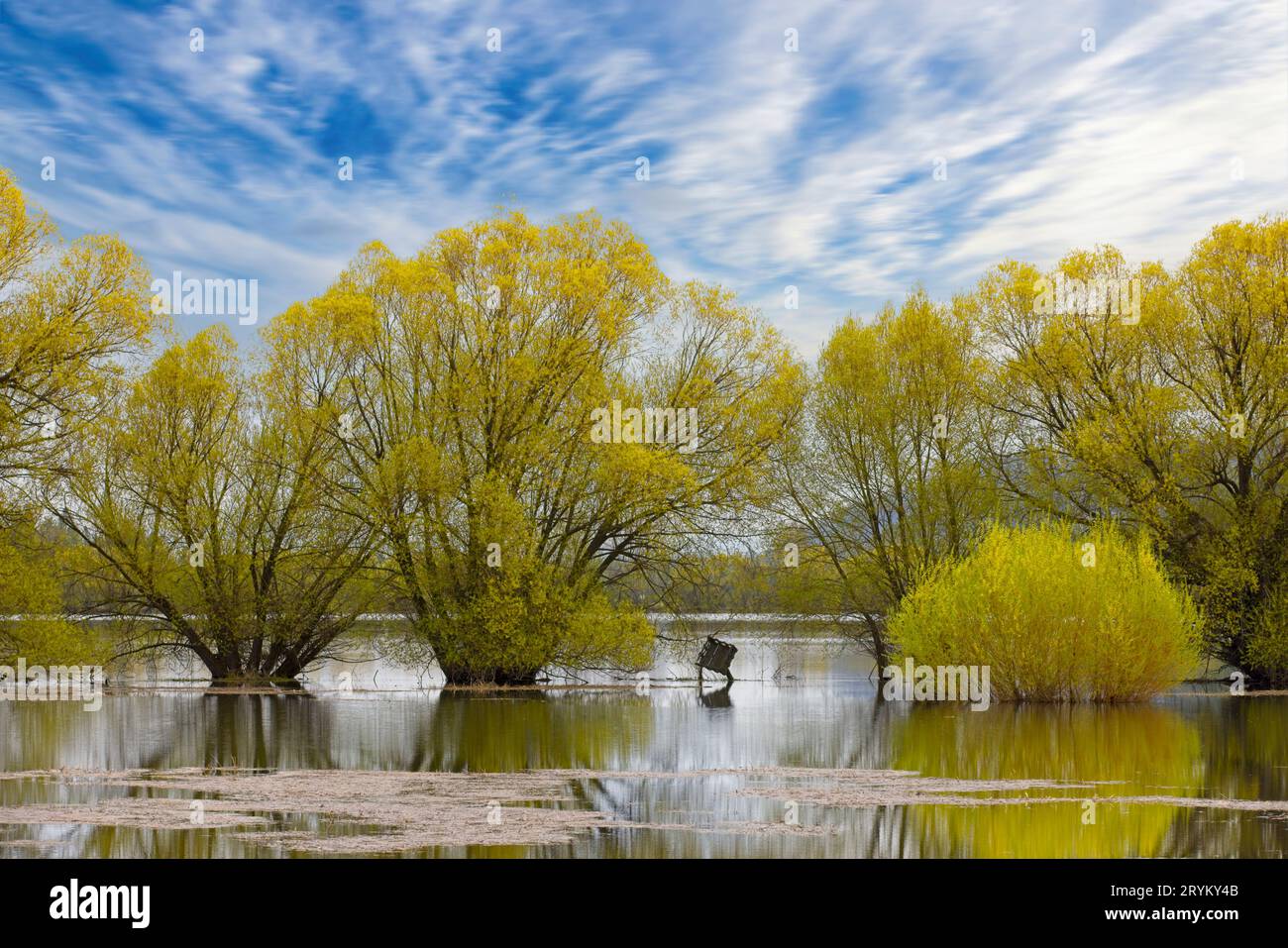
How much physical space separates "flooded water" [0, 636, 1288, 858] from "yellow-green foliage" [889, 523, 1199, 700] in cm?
111

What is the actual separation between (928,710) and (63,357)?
23341 millimetres

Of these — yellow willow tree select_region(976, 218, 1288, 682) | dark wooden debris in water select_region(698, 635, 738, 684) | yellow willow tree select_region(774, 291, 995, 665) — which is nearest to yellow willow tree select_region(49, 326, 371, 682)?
dark wooden debris in water select_region(698, 635, 738, 684)

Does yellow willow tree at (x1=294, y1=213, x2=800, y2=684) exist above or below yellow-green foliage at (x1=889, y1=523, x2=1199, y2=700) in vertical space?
above

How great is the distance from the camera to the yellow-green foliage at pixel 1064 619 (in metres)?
31.0

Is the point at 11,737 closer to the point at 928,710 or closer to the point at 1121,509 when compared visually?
the point at 928,710

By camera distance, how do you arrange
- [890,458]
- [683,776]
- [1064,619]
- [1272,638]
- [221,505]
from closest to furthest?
[683,776] < [1064,619] < [1272,638] < [221,505] < [890,458]

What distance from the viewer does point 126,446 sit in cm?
4241

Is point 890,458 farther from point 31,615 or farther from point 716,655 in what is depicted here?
point 31,615

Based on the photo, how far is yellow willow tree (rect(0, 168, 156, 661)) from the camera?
37.2 metres

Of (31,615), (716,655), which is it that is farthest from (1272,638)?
(31,615)

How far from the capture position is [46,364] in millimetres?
37344

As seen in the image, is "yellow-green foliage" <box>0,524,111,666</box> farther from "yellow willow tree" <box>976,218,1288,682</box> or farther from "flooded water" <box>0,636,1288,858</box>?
"yellow willow tree" <box>976,218,1288,682</box>

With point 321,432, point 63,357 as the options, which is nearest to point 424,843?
point 63,357

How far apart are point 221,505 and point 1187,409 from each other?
29115mm
